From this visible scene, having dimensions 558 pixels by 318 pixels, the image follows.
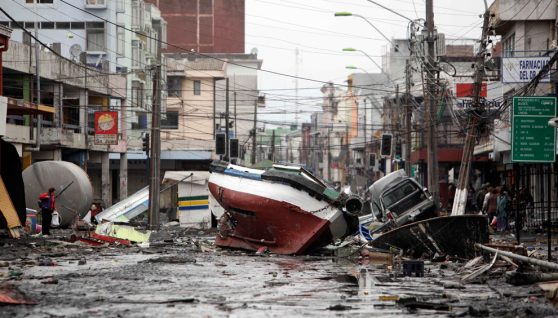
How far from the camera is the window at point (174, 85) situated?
295 ft

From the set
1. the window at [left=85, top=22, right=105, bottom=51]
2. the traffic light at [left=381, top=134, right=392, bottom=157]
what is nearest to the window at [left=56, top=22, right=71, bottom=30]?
the window at [left=85, top=22, right=105, bottom=51]

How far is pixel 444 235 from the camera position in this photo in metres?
22.8

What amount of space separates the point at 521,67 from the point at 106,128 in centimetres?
2232

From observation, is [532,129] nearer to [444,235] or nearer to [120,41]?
[444,235]

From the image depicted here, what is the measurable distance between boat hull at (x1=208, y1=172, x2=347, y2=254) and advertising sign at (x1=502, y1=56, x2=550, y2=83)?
35.0 ft

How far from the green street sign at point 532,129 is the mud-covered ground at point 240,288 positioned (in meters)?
2.77

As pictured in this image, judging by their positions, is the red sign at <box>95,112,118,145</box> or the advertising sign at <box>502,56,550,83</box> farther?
the red sign at <box>95,112,118,145</box>

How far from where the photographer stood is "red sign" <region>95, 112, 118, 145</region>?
48719 mm

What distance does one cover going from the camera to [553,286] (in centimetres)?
1391

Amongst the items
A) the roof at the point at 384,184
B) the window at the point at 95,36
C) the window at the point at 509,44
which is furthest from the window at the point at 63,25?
the roof at the point at 384,184

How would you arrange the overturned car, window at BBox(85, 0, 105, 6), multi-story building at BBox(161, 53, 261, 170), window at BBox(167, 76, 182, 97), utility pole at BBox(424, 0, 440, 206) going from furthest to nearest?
1. window at BBox(167, 76, 182, 97)
2. multi-story building at BBox(161, 53, 261, 170)
3. window at BBox(85, 0, 105, 6)
4. utility pole at BBox(424, 0, 440, 206)
5. the overturned car

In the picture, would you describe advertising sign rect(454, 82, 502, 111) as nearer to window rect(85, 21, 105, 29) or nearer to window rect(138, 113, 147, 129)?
window rect(85, 21, 105, 29)

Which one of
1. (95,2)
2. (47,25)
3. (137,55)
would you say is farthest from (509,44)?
(47,25)

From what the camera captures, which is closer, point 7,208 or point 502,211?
point 7,208
